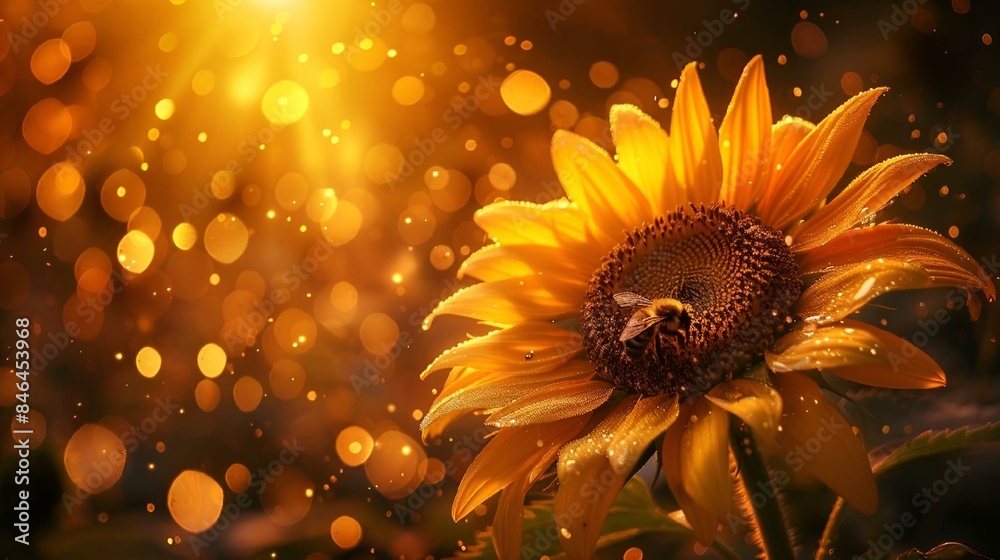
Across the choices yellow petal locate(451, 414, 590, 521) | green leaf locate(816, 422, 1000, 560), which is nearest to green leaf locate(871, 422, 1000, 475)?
green leaf locate(816, 422, 1000, 560)

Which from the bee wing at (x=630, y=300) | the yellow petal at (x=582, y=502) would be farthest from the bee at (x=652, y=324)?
the yellow petal at (x=582, y=502)

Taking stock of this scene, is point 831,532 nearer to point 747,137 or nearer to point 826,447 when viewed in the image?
point 826,447

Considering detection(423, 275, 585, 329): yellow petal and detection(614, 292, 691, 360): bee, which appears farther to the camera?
detection(423, 275, 585, 329): yellow petal

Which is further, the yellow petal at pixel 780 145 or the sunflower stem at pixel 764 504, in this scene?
the yellow petal at pixel 780 145

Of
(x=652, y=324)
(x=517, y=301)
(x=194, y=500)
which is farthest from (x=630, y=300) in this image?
(x=194, y=500)

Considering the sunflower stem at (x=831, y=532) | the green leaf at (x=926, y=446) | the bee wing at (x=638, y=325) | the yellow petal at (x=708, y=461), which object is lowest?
the sunflower stem at (x=831, y=532)

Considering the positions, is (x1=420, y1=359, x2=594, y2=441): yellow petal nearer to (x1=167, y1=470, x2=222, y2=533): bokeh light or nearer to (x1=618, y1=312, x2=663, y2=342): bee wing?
(x1=618, y1=312, x2=663, y2=342): bee wing

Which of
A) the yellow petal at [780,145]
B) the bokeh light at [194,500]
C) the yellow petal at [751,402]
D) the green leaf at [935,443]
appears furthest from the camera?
the bokeh light at [194,500]

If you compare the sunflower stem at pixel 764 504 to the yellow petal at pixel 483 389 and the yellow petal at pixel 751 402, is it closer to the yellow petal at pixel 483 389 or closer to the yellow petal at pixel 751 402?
the yellow petal at pixel 751 402
